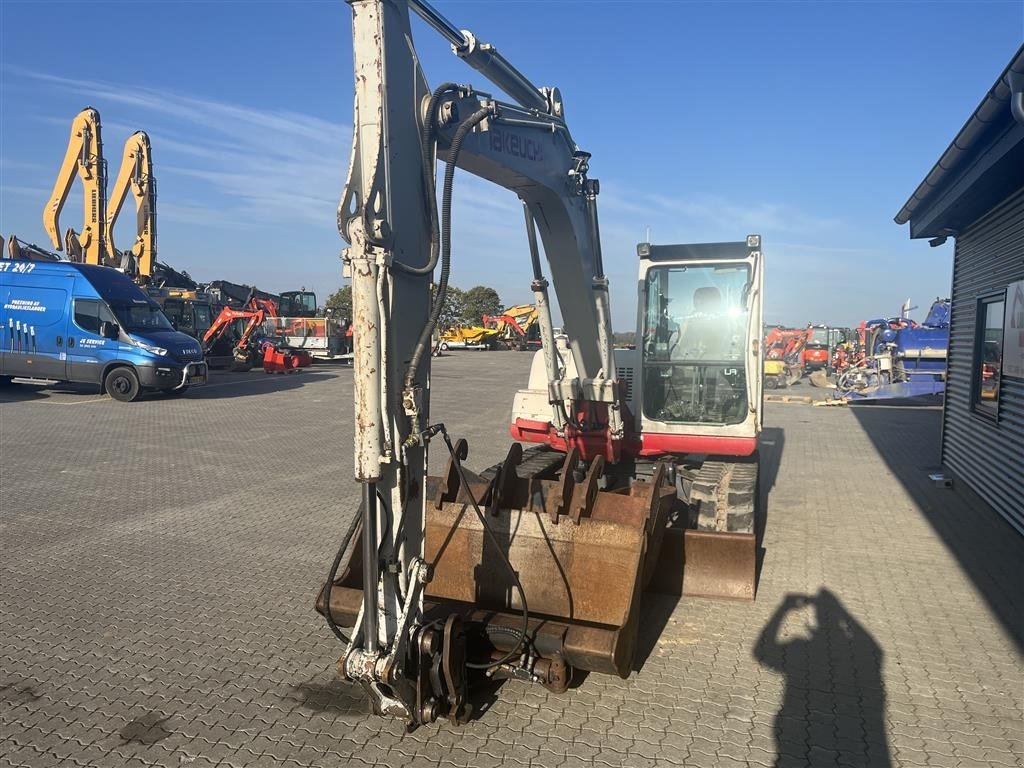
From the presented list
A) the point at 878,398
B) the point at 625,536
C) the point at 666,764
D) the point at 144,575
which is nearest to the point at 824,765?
the point at 666,764

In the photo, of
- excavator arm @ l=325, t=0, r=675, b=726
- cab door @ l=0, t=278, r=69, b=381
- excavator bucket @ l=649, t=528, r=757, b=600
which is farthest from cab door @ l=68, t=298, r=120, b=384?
excavator bucket @ l=649, t=528, r=757, b=600

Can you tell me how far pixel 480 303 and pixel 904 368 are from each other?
134 ft

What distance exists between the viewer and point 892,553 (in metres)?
6.60

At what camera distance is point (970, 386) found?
30.2 ft

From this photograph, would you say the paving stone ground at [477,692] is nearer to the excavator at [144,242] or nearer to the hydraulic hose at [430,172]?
the hydraulic hose at [430,172]

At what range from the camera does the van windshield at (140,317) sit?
16.9m

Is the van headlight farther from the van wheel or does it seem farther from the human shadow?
the human shadow

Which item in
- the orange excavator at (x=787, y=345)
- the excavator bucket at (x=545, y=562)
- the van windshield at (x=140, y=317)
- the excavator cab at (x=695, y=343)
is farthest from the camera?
the orange excavator at (x=787, y=345)

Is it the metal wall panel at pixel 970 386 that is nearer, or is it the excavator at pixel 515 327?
the metal wall panel at pixel 970 386

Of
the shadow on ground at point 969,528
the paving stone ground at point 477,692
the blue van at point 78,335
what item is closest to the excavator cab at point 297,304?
the blue van at point 78,335

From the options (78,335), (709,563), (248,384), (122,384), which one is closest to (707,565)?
(709,563)

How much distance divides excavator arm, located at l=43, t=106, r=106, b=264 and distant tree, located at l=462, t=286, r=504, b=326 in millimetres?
33815

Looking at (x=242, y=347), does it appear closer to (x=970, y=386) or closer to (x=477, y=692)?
(x=970, y=386)

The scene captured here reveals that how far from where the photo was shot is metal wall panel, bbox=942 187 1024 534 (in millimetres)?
7391
